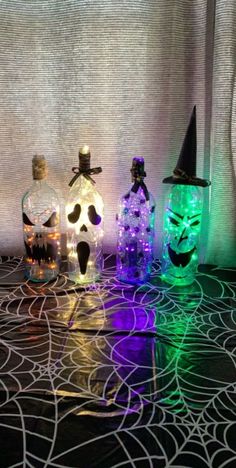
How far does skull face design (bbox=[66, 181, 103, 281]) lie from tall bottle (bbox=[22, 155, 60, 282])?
42mm

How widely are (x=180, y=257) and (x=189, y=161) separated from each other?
0.25m

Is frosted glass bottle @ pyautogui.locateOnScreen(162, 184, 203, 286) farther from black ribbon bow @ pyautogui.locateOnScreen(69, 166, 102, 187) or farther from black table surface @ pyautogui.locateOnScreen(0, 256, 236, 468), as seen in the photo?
black ribbon bow @ pyautogui.locateOnScreen(69, 166, 102, 187)

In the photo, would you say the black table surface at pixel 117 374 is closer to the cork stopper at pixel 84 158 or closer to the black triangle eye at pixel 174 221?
the black triangle eye at pixel 174 221

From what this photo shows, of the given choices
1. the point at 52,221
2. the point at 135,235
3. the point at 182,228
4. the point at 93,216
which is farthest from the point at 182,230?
the point at 52,221

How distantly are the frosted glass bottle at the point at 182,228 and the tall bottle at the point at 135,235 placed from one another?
0.05 m

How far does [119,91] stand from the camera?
977mm

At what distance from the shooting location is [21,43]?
959mm

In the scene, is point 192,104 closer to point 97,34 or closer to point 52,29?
point 97,34

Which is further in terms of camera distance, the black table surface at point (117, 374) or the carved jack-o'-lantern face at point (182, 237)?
the carved jack-o'-lantern face at point (182, 237)

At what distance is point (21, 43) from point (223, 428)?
3.21 feet

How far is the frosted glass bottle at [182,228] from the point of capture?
98 centimetres

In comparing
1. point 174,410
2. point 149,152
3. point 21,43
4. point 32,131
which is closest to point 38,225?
point 32,131

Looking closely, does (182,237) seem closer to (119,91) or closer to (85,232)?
(85,232)

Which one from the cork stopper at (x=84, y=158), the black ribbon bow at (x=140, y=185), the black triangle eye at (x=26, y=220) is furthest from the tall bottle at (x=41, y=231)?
the black ribbon bow at (x=140, y=185)
